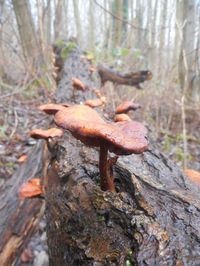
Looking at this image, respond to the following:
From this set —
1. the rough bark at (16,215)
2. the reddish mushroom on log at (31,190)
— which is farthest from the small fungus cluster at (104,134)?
the rough bark at (16,215)

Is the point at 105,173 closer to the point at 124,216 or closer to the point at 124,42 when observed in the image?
the point at 124,216

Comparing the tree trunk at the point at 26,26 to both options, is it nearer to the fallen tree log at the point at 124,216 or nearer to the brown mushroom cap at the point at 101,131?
the fallen tree log at the point at 124,216

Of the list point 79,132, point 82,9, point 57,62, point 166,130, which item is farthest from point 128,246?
point 82,9

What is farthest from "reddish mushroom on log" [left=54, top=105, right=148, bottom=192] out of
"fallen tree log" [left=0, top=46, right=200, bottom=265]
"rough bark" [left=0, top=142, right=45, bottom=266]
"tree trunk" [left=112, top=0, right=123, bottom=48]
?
"tree trunk" [left=112, top=0, right=123, bottom=48]

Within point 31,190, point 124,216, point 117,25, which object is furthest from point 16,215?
point 117,25

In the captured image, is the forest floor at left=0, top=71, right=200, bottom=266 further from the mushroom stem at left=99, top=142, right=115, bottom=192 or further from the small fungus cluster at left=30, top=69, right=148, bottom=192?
the small fungus cluster at left=30, top=69, right=148, bottom=192
